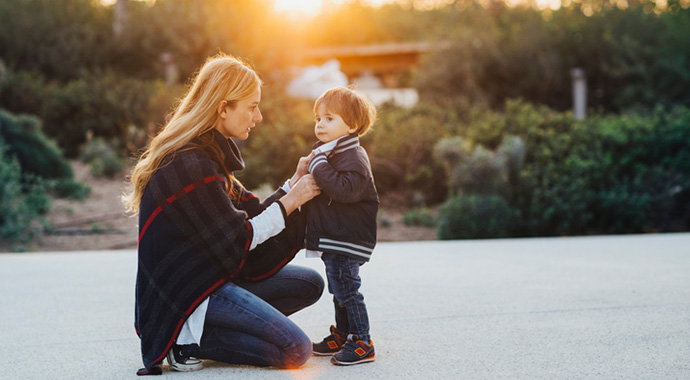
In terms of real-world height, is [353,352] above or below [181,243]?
below

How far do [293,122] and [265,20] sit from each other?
22.6ft

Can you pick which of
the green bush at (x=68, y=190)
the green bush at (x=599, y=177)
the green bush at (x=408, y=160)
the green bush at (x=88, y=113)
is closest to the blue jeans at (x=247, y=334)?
the green bush at (x=599, y=177)

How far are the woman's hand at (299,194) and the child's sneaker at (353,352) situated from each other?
2.25ft

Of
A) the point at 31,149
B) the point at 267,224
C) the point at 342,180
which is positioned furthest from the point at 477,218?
the point at 31,149

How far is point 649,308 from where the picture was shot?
184 inches

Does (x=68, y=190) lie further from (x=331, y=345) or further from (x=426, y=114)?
(x=331, y=345)

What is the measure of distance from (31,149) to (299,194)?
7721 mm

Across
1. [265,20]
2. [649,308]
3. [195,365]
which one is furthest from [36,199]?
[265,20]

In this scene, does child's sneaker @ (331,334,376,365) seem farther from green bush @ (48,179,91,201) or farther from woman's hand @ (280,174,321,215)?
green bush @ (48,179,91,201)

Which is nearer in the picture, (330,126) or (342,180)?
(342,180)

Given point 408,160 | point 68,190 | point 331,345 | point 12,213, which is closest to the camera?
point 331,345

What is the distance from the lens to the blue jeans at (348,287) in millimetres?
3398

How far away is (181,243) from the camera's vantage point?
3.21m

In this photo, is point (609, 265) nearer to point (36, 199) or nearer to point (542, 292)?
point (542, 292)
